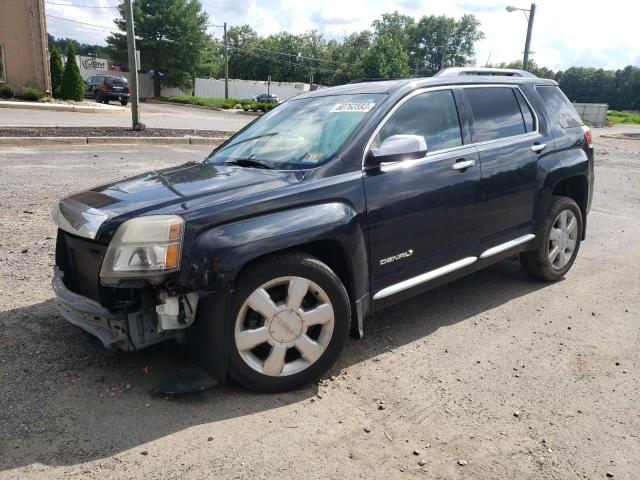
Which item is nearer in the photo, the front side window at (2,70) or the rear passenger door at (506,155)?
the rear passenger door at (506,155)

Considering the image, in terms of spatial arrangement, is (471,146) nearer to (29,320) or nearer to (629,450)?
(629,450)

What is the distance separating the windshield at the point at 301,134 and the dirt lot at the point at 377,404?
4.54ft

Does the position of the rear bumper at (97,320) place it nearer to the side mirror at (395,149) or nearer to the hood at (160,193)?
the hood at (160,193)

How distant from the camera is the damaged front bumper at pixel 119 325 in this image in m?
A: 2.82

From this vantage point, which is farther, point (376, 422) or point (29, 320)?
point (29, 320)

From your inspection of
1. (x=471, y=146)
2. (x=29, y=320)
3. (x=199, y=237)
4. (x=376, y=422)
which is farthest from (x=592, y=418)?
(x=29, y=320)

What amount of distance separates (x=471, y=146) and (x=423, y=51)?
118 meters

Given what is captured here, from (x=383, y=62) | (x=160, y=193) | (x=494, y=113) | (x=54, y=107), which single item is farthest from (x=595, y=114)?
(x=160, y=193)

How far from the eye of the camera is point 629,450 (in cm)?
264

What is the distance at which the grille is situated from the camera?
2904 millimetres

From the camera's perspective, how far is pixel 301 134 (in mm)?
3801

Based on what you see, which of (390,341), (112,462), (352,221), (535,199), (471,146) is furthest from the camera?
(535,199)

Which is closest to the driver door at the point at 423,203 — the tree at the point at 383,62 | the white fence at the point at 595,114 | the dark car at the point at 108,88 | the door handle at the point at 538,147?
the door handle at the point at 538,147

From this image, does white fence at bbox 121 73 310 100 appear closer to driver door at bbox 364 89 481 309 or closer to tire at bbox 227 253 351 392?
driver door at bbox 364 89 481 309
